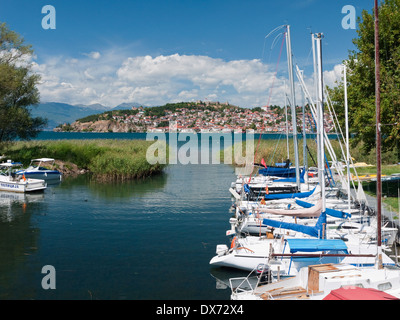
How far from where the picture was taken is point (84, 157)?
154 ft

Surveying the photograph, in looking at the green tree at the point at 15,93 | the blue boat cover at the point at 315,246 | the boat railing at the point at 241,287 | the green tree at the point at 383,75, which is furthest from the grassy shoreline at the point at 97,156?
the blue boat cover at the point at 315,246

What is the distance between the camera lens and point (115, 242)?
59.0 feet

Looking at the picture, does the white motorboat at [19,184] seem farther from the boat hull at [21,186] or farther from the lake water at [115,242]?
the lake water at [115,242]

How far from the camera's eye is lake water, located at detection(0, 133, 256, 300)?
12734mm

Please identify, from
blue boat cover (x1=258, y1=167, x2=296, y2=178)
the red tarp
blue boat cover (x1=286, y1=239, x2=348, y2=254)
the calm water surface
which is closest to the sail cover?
the calm water surface

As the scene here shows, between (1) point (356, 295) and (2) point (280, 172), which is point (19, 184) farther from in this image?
(1) point (356, 295)

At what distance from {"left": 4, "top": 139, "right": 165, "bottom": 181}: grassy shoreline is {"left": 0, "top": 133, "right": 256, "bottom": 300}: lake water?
281 inches

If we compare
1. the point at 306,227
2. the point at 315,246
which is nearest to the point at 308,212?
the point at 306,227

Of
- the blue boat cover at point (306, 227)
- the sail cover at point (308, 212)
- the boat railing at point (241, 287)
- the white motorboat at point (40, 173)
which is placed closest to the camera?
the boat railing at point (241, 287)

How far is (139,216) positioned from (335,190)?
516 inches

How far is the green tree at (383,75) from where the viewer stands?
20922 mm

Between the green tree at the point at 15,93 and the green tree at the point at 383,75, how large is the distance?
1467 inches

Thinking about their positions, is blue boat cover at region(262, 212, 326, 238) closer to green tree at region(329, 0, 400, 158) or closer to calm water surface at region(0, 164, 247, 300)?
calm water surface at region(0, 164, 247, 300)

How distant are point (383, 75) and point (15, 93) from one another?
43158 mm
